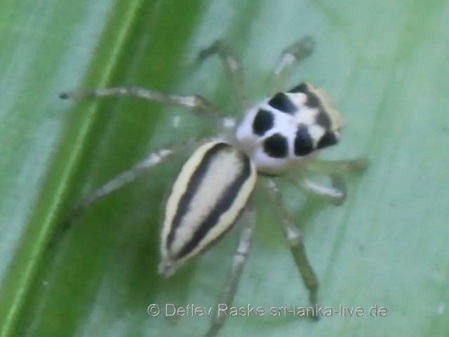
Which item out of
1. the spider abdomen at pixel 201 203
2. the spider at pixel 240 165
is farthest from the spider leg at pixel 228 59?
the spider abdomen at pixel 201 203

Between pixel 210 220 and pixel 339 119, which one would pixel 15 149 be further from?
pixel 339 119

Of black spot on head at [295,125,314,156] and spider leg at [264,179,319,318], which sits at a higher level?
black spot on head at [295,125,314,156]

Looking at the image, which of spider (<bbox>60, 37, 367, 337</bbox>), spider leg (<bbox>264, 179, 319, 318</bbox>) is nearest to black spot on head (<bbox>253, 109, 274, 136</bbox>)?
spider (<bbox>60, 37, 367, 337</bbox>)

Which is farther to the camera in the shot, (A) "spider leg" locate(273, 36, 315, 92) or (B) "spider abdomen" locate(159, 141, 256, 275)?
(A) "spider leg" locate(273, 36, 315, 92)

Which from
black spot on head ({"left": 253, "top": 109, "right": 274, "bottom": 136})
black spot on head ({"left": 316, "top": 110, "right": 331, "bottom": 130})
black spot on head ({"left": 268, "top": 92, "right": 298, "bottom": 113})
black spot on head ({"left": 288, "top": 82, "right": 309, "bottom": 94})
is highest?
black spot on head ({"left": 288, "top": 82, "right": 309, "bottom": 94})

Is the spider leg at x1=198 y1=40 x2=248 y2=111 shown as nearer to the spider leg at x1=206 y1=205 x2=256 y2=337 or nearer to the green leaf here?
the green leaf

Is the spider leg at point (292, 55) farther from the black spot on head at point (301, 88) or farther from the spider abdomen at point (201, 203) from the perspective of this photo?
the spider abdomen at point (201, 203)

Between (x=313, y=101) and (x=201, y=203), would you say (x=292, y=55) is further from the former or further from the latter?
(x=201, y=203)
